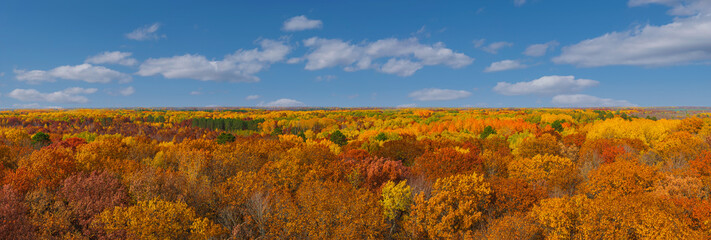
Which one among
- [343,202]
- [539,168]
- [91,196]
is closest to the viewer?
[91,196]

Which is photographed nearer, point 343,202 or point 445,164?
point 343,202

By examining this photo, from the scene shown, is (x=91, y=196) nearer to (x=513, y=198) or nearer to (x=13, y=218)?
(x=13, y=218)

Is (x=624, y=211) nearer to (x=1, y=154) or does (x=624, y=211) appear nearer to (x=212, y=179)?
(x=212, y=179)

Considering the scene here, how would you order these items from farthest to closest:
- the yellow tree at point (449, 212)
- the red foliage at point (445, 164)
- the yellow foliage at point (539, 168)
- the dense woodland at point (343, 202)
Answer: the red foliage at point (445, 164), the yellow foliage at point (539, 168), the yellow tree at point (449, 212), the dense woodland at point (343, 202)

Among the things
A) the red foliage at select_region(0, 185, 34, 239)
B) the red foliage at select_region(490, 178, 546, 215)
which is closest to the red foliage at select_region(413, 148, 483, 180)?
the red foliage at select_region(490, 178, 546, 215)

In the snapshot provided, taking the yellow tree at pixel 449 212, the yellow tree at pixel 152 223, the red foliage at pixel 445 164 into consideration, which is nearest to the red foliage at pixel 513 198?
the yellow tree at pixel 449 212

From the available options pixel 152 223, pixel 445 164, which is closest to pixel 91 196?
pixel 152 223

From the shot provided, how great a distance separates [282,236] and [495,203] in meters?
26.5

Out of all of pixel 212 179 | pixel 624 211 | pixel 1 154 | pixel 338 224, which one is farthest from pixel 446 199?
pixel 1 154

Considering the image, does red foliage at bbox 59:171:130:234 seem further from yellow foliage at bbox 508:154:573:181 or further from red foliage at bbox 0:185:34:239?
yellow foliage at bbox 508:154:573:181

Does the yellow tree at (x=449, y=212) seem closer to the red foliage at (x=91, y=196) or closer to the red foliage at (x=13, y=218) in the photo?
the red foliage at (x=91, y=196)

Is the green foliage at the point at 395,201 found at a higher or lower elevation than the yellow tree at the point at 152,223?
lower

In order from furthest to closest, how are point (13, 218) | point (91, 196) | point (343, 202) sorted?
point (343, 202) < point (91, 196) < point (13, 218)

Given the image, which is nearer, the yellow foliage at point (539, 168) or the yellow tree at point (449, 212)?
the yellow tree at point (449, 212)
